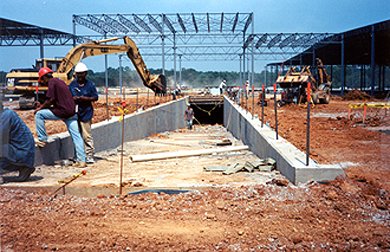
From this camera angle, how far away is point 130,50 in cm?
2092

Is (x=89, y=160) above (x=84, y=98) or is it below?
below

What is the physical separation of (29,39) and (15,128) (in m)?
26.9

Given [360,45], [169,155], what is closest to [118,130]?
[169,155]

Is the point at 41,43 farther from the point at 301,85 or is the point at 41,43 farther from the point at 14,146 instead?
the point at 14,146

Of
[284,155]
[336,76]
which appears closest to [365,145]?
[284,155]

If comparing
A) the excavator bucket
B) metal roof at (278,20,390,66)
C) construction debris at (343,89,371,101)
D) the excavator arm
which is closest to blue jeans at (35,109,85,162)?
the excavator arm

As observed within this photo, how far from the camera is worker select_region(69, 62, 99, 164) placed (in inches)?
307

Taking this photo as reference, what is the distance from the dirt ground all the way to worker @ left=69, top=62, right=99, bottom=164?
2011 mm

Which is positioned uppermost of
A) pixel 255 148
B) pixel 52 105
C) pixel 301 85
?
pixel 301 85

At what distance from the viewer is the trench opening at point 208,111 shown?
34844 millimetres

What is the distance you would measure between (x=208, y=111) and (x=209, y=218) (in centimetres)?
3095

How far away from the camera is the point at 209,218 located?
15.4 ft

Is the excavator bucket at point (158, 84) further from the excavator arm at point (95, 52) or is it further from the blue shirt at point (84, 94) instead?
the blue shirt at point (84, 94)

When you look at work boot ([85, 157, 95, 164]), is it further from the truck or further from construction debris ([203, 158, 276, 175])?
the truck
